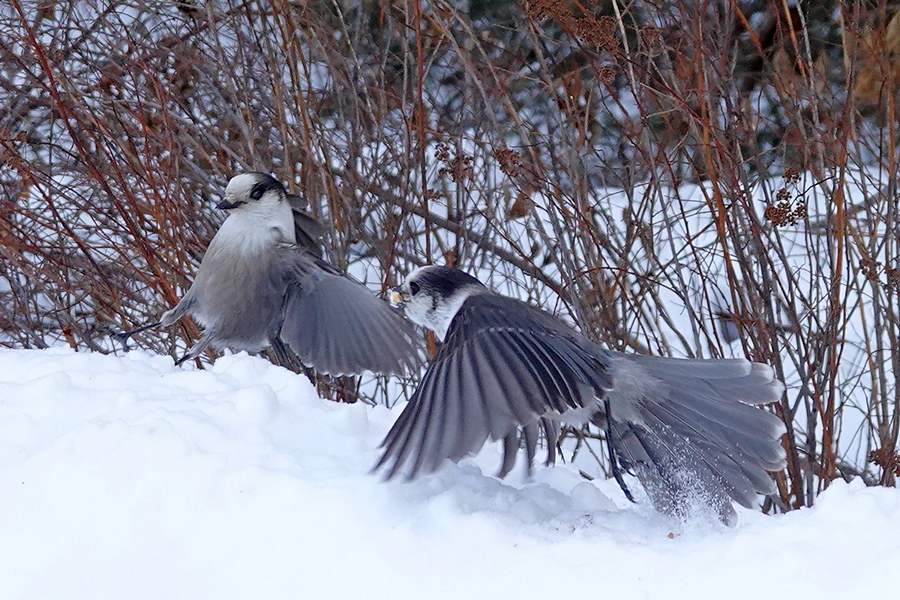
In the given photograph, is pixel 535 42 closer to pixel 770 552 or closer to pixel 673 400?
pixel 673 400

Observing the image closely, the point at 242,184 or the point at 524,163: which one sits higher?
the point at 524,163

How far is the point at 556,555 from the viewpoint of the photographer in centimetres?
180

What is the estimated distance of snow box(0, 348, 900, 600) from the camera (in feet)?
5.69

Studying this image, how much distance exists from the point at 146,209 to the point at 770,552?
248 cm

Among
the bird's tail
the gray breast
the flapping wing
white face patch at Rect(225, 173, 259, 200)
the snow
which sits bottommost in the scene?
the snow

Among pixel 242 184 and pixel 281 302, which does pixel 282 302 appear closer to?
pixel 281 302

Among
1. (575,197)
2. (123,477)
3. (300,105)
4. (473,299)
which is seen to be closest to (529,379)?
(473,299)

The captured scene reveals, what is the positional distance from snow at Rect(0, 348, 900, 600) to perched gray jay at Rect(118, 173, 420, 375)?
865 millimetres

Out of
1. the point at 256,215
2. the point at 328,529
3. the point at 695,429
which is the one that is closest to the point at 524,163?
the point at 256,215

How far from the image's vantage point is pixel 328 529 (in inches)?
75.1

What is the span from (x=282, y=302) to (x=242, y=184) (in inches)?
15.6

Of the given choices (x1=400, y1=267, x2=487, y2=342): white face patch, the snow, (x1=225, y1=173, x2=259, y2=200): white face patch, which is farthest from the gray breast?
the snow

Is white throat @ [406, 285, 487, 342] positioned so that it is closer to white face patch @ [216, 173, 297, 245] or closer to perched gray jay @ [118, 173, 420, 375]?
perched gray jay @ [118, 173, 420, 375]

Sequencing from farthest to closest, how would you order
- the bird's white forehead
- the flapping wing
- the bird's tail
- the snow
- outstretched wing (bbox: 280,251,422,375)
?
the flapping wing
outstretched wing (bbox: 280,251,422,375)
the bird's white forehead
the bird's tail
the snow
